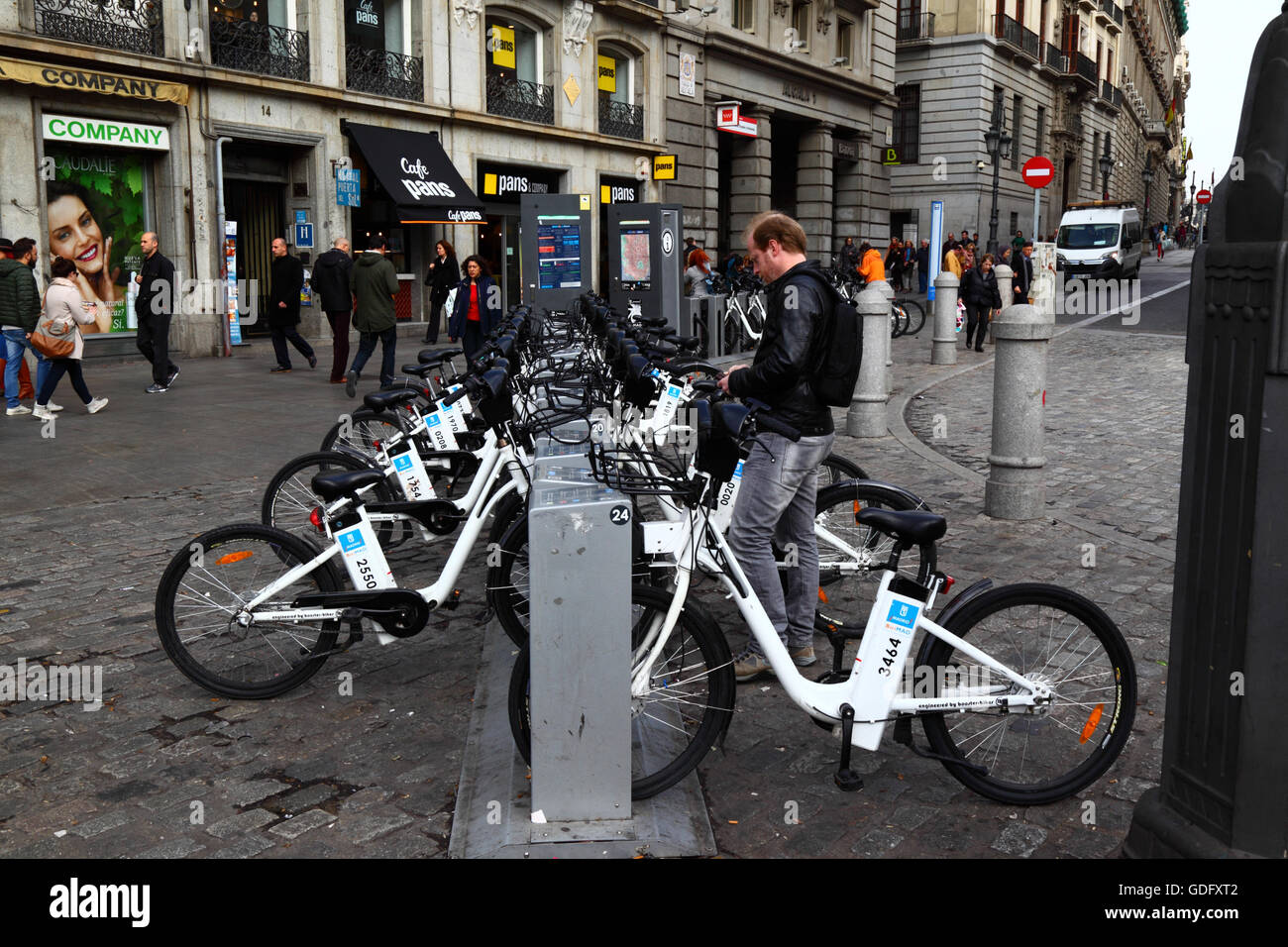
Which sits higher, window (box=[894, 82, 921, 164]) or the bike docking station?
window (box=[894, 82, 921, 164])

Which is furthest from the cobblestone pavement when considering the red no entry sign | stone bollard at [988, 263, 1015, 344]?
the red no entry sign

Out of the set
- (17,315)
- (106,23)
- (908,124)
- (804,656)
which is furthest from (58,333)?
(908,124)

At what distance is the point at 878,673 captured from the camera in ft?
12.3

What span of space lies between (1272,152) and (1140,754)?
2.31 meters

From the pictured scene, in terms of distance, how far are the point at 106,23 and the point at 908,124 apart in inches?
1463

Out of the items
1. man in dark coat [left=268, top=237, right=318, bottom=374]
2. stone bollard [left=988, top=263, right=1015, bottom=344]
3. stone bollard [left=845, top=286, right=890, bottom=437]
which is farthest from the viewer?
stone bollard [left=988, top=263, right=1015, bottom=344]

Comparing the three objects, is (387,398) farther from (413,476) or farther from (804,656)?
(804,656)

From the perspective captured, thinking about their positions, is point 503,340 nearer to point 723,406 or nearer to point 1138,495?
point 723,406

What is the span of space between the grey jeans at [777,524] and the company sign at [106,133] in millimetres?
15627

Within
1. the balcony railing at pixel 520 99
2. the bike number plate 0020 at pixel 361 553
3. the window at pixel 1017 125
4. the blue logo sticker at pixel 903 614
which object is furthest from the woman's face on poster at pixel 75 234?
the window at pixel 1017 125

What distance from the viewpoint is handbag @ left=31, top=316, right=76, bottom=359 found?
11.7 m

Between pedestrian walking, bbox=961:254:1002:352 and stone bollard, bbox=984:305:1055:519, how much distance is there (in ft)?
41.4

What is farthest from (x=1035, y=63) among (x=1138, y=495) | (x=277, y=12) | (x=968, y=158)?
(x=1138, y=495)

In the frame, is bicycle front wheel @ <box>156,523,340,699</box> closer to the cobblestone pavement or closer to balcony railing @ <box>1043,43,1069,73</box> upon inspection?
the cobblestone pavement
